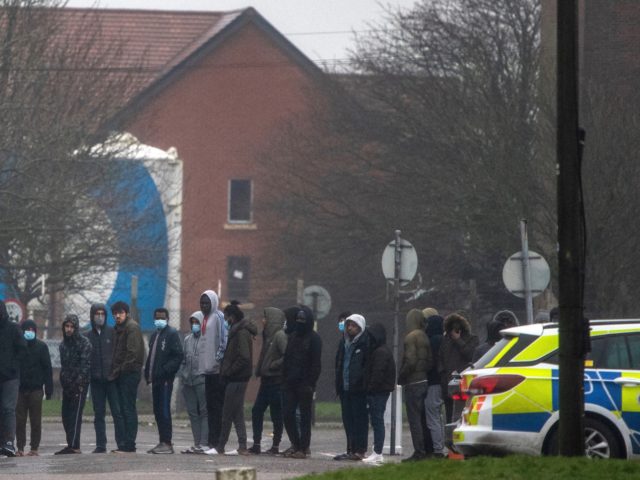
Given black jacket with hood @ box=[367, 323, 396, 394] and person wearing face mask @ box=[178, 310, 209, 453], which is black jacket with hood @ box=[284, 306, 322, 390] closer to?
black jacket with hood @ box=[367, 323, 396, 394]

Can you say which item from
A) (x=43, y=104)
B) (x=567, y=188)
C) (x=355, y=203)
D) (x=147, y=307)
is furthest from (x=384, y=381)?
(x=147, y=307)

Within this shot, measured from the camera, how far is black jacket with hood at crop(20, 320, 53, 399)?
2128cm

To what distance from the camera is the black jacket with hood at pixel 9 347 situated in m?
20.2

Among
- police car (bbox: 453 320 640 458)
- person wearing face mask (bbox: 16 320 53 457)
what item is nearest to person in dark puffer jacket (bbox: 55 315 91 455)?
person wearing face mask (bbox: 16 320 53 457)

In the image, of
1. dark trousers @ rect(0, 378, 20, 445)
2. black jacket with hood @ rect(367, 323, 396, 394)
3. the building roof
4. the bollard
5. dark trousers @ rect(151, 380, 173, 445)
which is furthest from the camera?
the building roof

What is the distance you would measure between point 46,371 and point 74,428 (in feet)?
3.37

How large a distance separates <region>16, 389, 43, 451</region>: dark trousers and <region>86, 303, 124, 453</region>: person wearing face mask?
78cm

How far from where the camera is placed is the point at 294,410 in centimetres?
2017

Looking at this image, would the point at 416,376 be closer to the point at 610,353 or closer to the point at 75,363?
the point at 610,353

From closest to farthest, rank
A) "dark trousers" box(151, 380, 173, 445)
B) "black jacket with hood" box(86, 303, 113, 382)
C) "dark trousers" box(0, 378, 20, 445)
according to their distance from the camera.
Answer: "dark trousers" box(0, 378, 20, 445) < "dark trousers" box(151, 380, 173, 445) < "black jacket with hood" box(86, 303, 113, 382)

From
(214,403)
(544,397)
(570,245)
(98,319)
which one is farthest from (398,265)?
(570,245)

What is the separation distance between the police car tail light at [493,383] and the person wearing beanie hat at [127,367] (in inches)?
230

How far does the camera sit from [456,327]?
1936 centimetres

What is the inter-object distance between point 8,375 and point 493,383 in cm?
686
